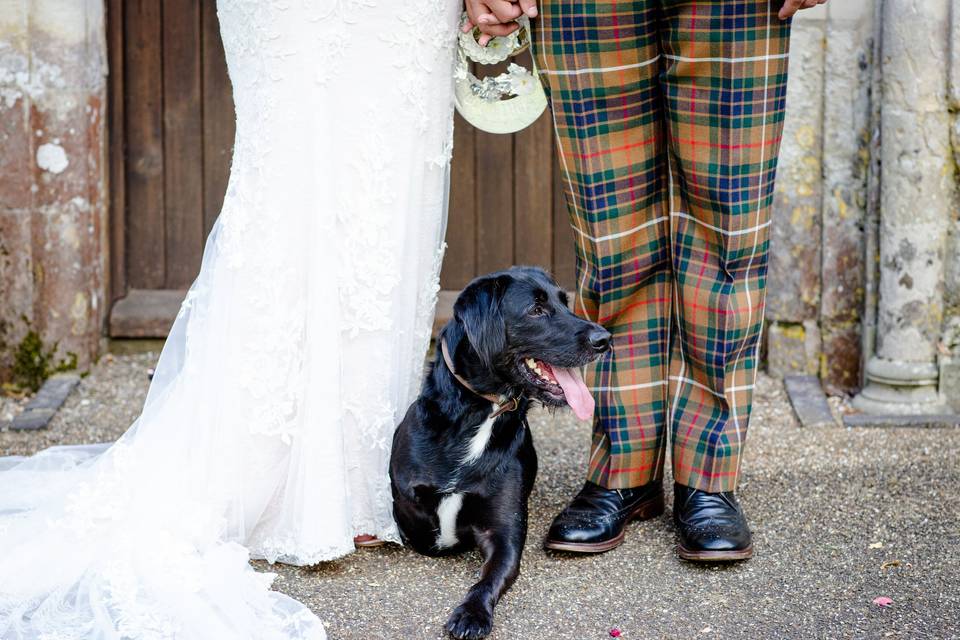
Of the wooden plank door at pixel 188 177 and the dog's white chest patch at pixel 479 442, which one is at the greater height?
the wooden plank door at pixel 188 177

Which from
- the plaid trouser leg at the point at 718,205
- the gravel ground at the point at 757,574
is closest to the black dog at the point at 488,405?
the gravel ground at the point at 757,574

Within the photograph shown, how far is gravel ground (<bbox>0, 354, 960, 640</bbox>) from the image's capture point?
2539mm

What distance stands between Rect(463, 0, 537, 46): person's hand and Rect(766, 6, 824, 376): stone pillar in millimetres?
1773

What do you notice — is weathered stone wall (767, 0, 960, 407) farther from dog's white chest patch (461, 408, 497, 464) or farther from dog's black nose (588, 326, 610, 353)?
dog's white chest patch (461, 408, 497, 464)

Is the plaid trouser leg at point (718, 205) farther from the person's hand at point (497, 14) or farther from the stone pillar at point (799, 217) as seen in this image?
the stone pillar at point (799, 217)

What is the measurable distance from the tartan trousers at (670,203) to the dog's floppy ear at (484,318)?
304 mm

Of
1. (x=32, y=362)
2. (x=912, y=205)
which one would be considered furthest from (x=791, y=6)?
(x=32, y=362)

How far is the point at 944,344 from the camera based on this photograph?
4.11 metres

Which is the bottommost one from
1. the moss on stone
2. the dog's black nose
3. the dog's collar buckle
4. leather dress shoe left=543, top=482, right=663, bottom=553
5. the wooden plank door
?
leather dress shoe left=543, top=482, right=663, bottom=553

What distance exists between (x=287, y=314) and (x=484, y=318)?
490mm

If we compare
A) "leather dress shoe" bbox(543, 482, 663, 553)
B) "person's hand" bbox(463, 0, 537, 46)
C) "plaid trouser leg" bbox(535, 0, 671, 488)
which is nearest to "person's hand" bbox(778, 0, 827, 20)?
"plaid trouser leg" bbox(535, 0, 671, 488)

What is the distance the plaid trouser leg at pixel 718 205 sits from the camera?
2.62 meters

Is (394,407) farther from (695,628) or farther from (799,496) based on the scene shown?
(799,496)

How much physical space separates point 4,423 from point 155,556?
5.99ft
